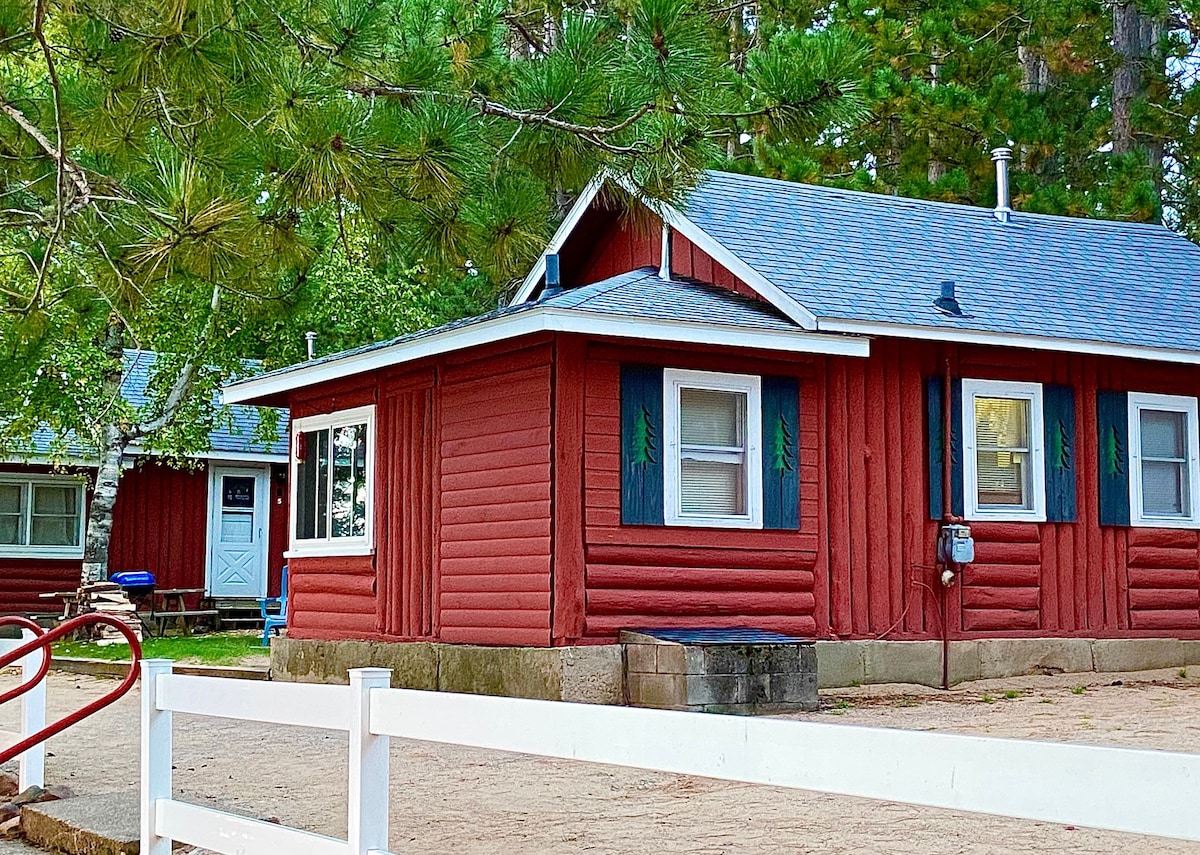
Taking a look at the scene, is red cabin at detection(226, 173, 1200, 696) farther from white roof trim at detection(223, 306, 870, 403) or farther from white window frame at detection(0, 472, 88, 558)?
white window frame at detection(0, 472, 88, 558)

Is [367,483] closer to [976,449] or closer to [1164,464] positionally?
[976,449]

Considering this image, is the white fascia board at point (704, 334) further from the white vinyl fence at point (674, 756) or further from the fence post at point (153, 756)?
the white vinyl fence at point (674, 756)

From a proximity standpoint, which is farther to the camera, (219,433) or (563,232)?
(219,433)

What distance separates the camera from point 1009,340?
14.0 m

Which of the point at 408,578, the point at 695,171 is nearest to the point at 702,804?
the point at 695,171

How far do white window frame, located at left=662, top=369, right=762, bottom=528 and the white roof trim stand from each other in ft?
1.23

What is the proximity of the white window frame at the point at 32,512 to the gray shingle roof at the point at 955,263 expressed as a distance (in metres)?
13.1

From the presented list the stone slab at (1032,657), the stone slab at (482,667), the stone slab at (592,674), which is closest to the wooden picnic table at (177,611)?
the stone slab at (482,667)

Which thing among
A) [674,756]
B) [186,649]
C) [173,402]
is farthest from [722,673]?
[173,402]

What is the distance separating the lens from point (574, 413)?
40.2 feet

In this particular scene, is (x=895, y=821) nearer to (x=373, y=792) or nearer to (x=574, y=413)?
(x=373, y=792)

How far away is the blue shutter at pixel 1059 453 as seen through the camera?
14484 mm

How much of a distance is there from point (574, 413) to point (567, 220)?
4509 mm

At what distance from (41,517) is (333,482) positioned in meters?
11.8
